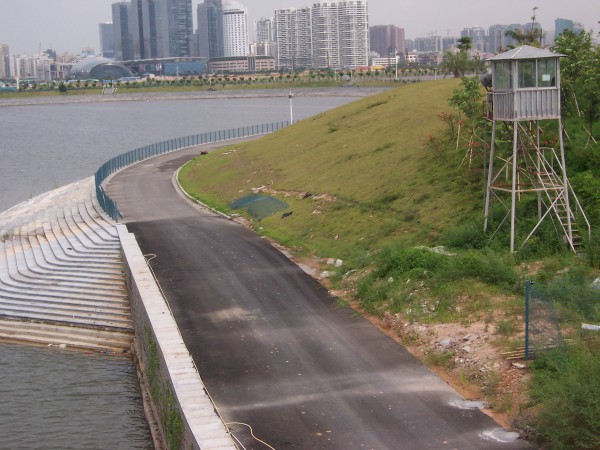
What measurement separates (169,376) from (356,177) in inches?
716

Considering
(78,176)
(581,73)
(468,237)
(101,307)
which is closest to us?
(468,237)

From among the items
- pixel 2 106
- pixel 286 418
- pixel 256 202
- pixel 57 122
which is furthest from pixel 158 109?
pixel 286 418

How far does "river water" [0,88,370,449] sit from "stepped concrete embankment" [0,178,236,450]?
83 cm

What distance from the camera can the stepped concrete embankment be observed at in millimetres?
17094

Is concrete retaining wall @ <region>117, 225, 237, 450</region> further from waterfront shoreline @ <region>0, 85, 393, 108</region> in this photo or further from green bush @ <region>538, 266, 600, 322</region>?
waterfront shoreline @ <region>0, 85, 393, 108</region>

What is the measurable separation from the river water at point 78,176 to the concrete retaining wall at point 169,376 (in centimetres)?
104

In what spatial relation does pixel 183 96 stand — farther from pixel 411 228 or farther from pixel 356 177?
pixel 411 228

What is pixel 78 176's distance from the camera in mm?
67500

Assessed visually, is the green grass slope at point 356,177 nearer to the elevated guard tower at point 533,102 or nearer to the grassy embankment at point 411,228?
the grassy embankment at point 411,228

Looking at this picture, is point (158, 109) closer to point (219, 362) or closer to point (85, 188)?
point (85, 188)

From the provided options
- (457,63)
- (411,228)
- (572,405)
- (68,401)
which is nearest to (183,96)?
(457,63)

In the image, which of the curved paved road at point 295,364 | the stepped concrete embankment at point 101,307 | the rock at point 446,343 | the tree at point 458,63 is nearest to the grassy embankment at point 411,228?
the rock at point 446,343

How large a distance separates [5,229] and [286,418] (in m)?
27.5

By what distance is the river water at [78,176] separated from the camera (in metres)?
20.7
